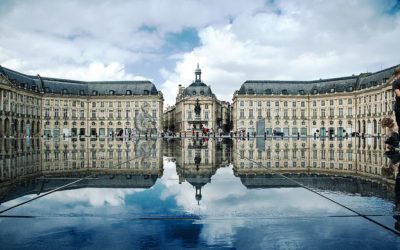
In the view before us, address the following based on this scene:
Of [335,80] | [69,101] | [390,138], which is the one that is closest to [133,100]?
[69,101]

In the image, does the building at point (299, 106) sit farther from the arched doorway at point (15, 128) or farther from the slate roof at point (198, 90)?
the arched doorway at point (15, 128)

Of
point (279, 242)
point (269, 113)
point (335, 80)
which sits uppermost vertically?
point (335, 80)

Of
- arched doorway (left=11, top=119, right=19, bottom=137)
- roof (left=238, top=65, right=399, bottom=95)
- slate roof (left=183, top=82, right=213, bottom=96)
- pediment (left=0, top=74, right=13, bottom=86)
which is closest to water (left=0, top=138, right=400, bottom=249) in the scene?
pediment (left=0, top=74, right=13, bottom=86)

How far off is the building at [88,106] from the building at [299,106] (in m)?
26.5

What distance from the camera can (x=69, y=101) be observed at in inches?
4072

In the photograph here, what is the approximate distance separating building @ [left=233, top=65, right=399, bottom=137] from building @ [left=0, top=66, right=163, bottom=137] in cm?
2646

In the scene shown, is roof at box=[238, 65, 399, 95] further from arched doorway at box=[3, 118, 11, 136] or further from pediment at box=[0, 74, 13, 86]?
arched doorway at box=[3, 118, 11, 136]

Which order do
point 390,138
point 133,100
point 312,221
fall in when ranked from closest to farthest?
1. point 312,221
2. point 390,138
3. point 133,100

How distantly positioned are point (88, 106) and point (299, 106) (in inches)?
2399

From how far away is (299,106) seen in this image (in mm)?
104438

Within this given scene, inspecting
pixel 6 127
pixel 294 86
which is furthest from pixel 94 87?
pixel 294 86

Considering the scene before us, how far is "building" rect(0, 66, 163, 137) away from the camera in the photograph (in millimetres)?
97625

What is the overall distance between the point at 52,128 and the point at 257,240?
10411 cm

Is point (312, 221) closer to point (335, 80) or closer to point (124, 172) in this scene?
point (124, 172)
